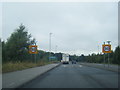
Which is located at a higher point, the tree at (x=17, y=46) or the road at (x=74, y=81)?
the tree at (x=17, y=46)

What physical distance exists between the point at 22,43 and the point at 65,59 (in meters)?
25.3

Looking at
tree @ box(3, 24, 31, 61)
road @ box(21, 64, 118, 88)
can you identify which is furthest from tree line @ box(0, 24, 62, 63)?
road @ box(21, 64, 118, 88)

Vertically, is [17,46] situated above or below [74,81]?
above

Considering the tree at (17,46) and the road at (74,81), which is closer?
the road at (74,81)

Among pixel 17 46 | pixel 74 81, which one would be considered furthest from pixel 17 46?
pixel 74 81

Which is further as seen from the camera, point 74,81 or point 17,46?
point 17,46

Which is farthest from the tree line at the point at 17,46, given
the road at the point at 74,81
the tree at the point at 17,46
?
the road at the point at 74,81

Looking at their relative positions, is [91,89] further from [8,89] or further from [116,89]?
[8,89]

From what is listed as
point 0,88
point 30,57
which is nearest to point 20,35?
point 30,57

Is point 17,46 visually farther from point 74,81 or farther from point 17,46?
point 74,81

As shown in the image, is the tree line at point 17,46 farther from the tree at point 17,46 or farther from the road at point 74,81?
the road at point 74,81

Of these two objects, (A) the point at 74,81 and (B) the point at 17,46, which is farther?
(B) the point at 17,46

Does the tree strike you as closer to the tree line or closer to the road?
the tree line

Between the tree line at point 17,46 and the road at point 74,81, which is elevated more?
the tree line at point 17,46
